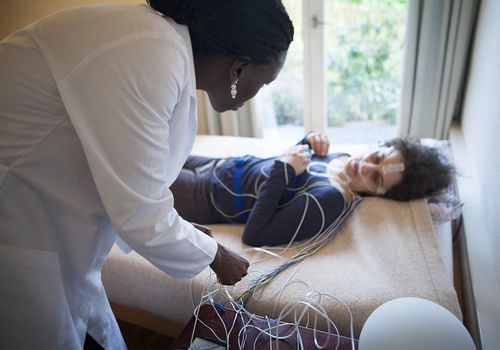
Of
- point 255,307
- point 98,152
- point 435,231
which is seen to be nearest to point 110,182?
point 98,152

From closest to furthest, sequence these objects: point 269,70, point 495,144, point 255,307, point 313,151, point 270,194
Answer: point 269,70
point 255,307
point 495,144
point 270,194
point 313,151

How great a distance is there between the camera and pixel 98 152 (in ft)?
1.88

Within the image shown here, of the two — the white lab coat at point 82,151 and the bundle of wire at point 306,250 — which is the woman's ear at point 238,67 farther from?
the bundle of wire at point 306,250

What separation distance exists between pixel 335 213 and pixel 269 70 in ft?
2.73

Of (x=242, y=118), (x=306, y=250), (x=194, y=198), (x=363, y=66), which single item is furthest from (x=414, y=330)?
(x=363, y=66)

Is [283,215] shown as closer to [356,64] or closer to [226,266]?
[226,266]

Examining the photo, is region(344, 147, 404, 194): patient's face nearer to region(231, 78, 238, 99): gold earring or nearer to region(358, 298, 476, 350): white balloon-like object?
region(358, 298, 476, 350): white balloon-like object

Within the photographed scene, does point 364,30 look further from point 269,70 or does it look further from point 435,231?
point 269,70

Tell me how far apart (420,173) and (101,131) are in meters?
1.36

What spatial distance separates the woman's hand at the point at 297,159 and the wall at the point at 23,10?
1798 mm

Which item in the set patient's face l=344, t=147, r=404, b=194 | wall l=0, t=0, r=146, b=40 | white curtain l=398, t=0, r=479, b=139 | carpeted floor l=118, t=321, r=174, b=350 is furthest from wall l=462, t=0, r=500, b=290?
wall l=0, t=0, r=146, b=40

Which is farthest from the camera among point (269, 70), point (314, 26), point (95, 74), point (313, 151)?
point (314, 26)

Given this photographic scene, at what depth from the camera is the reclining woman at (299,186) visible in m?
1.40

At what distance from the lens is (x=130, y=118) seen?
1.84 ft
